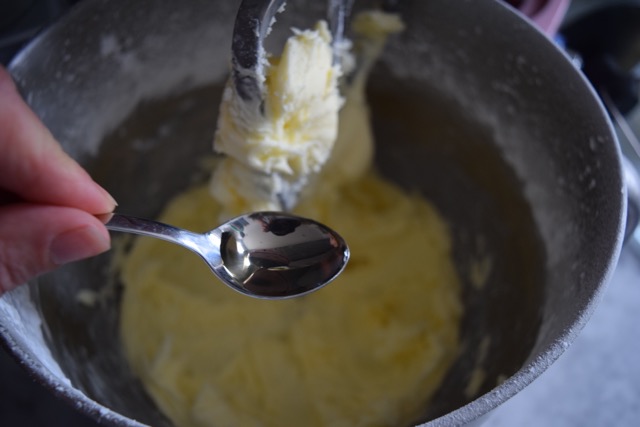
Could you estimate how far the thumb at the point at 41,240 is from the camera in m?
0.53

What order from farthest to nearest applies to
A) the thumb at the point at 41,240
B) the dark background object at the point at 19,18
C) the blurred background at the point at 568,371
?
the dark background object at the point at 19,18 → the blurred background at the point at 568,371 → the thumb at the point at 41,240

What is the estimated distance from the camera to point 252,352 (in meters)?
0.88

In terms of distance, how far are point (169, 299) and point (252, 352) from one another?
15 cm

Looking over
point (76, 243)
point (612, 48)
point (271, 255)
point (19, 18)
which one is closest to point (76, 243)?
point (76, 243)

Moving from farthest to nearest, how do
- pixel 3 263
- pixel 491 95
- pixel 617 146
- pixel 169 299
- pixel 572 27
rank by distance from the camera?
pixel 572 27 → pixel 169 299 → pixel 491 95 → pixel 617 146 → pixel 3 263

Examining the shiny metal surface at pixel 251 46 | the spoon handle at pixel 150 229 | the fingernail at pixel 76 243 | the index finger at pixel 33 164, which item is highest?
the shiny metal surface at pixel 251 46

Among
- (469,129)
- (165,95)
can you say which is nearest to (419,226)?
Result: (469,129)

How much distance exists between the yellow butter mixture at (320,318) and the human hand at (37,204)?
0.71 ft

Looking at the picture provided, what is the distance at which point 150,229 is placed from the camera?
61 centimetres

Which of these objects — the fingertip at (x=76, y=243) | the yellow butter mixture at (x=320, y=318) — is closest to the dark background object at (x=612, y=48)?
the yellow butter mixture at (x=320, y=318)

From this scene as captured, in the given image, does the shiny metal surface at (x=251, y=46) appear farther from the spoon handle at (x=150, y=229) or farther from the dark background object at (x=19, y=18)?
the dark background object at (x=19, y=18)

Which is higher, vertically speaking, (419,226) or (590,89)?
(590,89)

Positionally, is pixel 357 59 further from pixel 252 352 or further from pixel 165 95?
pixel 252 352

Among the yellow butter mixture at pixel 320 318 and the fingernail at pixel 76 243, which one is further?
the yellow butter mixture at pixel 320 318
